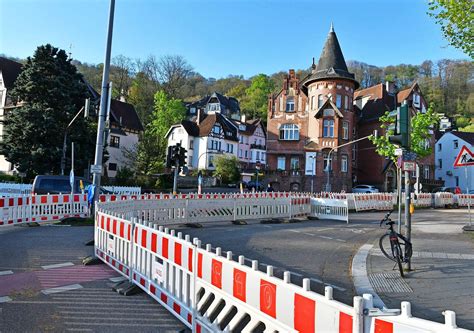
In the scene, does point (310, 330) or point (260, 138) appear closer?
point (310, 330)

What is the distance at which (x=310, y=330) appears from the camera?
2867 mm

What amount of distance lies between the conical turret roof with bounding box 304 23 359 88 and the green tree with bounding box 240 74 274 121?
48.6 meters

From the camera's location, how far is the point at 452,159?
65312 millimetres

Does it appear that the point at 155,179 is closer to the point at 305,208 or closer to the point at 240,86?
the point at 305,208

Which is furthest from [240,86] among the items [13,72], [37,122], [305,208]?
[305,208]

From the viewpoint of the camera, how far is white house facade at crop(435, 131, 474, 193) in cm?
6325

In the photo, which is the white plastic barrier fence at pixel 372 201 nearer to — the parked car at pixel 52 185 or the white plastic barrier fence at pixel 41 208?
the white plastic barrier fence at pixel 41 208

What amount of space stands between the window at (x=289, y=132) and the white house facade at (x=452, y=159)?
105 feet

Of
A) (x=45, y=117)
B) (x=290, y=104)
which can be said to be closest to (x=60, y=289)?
(x=45, y=117)

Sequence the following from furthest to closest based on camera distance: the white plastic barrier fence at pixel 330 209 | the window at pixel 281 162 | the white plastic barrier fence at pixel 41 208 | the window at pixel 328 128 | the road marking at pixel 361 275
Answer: the window at pixel 281 162
the window at pixel 328 128
the white plastic barrier fence at pixel 330 209
the white plastic barrier fence at pixel 41 208
the road marking at pixel 361 275

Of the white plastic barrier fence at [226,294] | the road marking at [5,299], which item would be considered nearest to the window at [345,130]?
the white plastic barrier fence at [226,294]

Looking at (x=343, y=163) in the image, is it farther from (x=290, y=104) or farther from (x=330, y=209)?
(x=330, y=209)

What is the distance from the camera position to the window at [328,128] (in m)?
45.2

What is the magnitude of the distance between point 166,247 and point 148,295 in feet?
4.66
